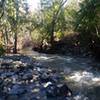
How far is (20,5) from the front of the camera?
33344 millimetres

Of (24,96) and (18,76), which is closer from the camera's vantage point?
(24,96)

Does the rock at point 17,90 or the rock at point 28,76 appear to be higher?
the rock at point 28,76

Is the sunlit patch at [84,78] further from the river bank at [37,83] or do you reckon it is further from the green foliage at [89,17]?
the green foliage at [89,17]

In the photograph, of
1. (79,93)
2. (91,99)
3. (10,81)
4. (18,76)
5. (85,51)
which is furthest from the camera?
(85,51)

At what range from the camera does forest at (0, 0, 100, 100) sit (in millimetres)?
12695

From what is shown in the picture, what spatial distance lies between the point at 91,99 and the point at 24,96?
2724mm

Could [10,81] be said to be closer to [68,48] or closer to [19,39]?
[68,48]

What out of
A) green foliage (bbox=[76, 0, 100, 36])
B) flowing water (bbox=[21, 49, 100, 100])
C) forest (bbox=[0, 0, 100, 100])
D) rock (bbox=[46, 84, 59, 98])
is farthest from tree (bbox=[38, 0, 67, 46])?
rock (bbox=[46, 84, 59, 98])

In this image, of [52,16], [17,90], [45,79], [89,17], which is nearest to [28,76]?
[45,79]

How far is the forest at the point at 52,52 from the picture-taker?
12695mm

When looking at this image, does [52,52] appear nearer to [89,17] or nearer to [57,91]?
[89,17]

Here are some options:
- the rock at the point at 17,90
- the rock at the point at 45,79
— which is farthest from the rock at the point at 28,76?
the rock at the point at 17,90

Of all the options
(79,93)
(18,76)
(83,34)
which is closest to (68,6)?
(83,34)

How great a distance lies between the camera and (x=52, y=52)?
33.7m
